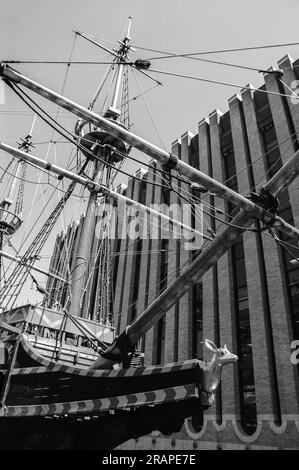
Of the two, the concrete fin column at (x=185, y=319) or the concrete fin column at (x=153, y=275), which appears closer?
the concrete fin column at (x=185, y=319)

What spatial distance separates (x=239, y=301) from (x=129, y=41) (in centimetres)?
1474

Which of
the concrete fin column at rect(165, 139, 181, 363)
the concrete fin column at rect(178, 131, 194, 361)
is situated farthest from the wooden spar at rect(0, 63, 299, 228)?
the concrete fin column at rect(165, 139, 181, 363)

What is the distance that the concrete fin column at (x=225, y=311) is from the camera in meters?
14.6

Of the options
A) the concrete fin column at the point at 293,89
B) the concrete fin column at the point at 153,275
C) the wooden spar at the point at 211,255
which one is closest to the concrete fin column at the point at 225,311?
the concrete fin column at the point at 153,275

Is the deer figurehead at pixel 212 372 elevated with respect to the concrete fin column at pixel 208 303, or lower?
lower

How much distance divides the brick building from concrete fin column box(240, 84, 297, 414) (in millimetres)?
41

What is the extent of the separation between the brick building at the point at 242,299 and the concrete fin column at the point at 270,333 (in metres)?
0.04

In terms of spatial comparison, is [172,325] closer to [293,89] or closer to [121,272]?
[121,272]

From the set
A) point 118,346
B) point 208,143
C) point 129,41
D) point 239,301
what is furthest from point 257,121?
point 118,346

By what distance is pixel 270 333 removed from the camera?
1459 cm

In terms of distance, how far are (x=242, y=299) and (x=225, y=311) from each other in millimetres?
1115

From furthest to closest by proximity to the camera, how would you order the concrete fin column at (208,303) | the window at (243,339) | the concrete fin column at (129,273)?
the concrete fin column at (129,273) → the concrete fin column at (208,303) → the window at (243,339)

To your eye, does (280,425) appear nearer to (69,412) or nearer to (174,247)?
(69,412)

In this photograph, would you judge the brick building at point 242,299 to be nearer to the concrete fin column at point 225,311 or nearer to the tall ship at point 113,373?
the concrete fin column at point 225,311
